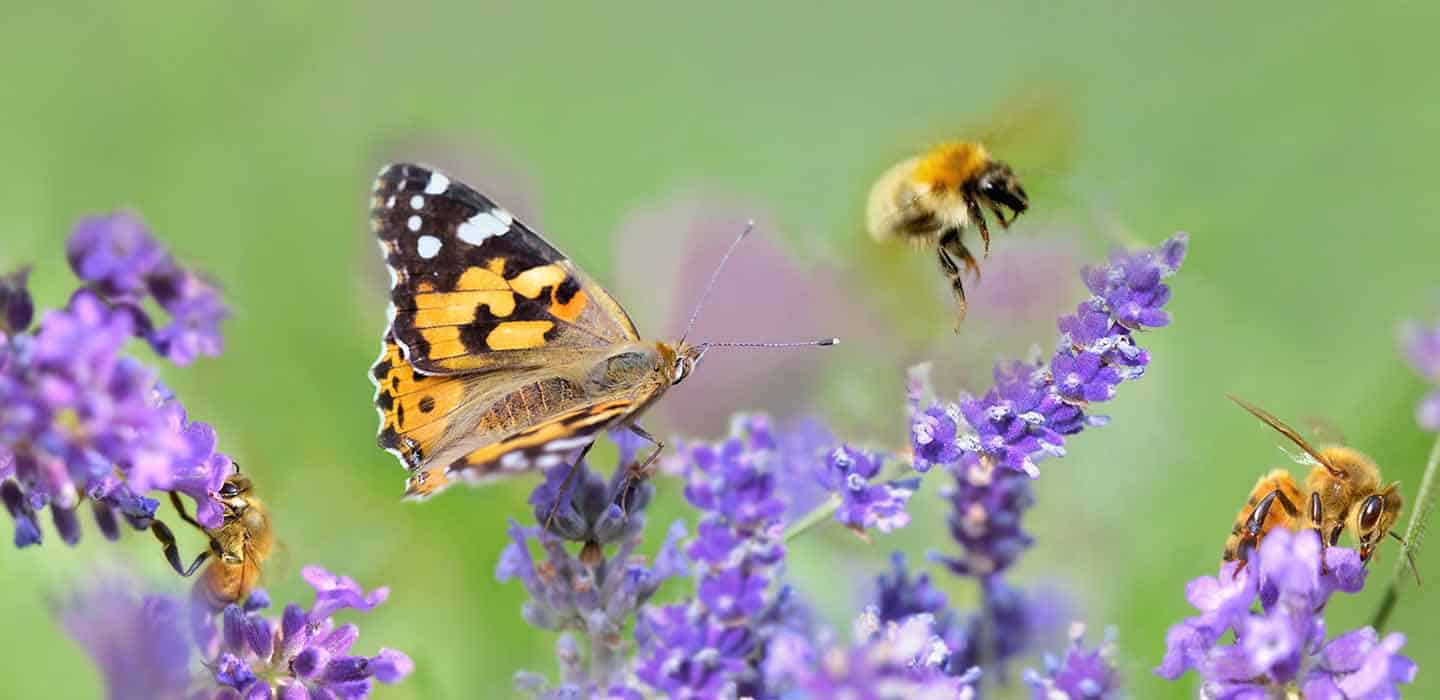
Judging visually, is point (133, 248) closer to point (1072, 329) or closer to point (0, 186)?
point (1072, 329)

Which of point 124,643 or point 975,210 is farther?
point 975,210

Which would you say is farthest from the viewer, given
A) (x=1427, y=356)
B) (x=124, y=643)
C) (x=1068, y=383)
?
(x=1068, y=383)

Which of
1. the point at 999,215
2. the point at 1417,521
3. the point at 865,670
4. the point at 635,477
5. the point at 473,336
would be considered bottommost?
the point at 865,670

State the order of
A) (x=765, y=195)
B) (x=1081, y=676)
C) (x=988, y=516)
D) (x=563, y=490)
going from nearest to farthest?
(x=1081, y=676) < (x=563, y=490) < (x=988, y=516) < (x=765, y=195)

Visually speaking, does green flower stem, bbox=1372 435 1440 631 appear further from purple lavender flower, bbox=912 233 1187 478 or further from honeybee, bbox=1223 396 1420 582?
purple lavender flower, bbox=912 233 1187 478

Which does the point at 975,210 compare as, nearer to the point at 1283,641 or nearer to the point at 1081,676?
the point at 1081,676

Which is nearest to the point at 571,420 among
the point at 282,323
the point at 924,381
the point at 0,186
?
the point at 924,381

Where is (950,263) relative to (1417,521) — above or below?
above

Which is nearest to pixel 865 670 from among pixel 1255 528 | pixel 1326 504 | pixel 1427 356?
pixel 1427 356
